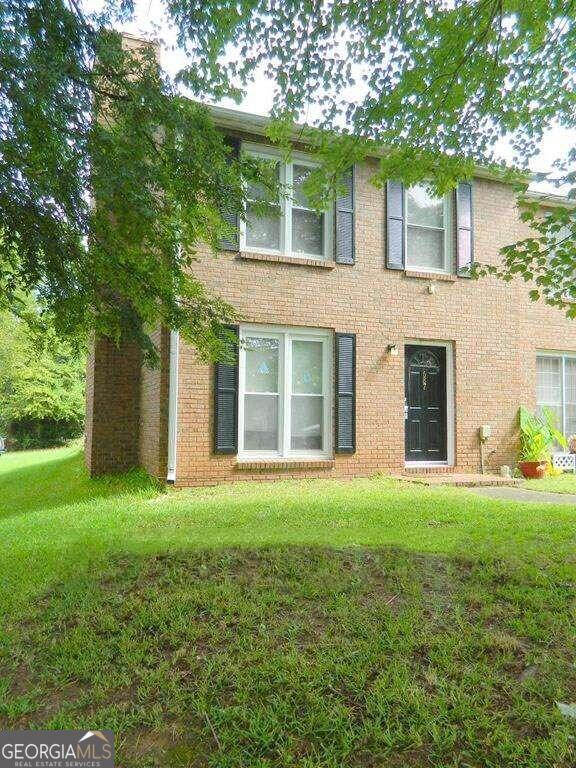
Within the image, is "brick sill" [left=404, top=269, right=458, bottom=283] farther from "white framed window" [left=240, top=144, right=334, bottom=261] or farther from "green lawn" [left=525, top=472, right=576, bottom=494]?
"green lawn" [left=525, top=472, right=576, bottom=494]

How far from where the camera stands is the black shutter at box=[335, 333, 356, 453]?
8516 mm

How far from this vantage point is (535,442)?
371 inches

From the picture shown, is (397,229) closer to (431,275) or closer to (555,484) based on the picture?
(431,275)

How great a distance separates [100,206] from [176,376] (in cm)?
398

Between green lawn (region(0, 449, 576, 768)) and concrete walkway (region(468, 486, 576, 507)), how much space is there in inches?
77.6

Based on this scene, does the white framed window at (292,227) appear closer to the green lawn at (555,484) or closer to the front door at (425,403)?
the front door at (425,403)

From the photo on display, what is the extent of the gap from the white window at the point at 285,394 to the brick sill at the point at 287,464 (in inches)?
6.1

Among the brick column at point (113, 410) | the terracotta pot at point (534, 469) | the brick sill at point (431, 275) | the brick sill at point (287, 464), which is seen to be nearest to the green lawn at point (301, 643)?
the brick sill at point (287, 464)

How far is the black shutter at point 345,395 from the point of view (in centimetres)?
852

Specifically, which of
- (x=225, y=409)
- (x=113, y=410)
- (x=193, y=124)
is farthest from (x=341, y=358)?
(x=193, y=124)

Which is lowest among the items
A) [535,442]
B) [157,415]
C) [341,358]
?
[535,442]

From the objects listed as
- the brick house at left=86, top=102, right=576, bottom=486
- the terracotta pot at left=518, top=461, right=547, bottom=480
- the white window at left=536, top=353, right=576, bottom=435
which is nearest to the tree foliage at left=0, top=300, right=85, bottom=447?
the brick house at left=86, top=102, right=576, bottom=486

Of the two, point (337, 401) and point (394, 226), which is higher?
point (394, 226)

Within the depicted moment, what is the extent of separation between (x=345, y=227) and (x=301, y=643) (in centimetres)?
725
